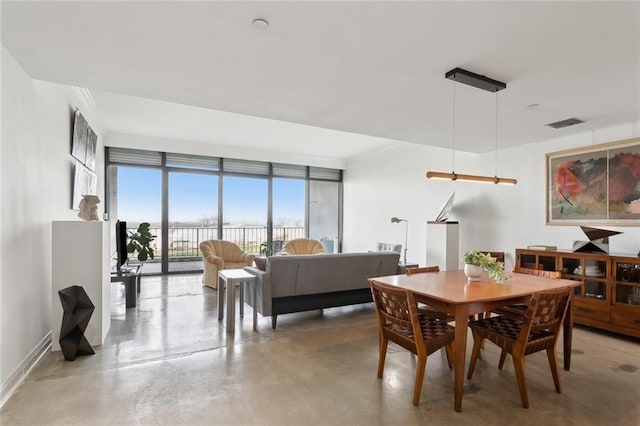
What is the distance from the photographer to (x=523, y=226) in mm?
A: 5172

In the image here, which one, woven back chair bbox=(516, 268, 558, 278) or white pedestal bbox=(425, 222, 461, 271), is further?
white pedestal bbox=(425, 222, 461, 271)

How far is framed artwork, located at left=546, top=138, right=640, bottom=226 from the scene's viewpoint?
4062mm

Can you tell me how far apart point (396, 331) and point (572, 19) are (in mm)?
2374

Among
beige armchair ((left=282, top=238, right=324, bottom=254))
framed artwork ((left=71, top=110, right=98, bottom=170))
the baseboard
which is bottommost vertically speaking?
the baseboard

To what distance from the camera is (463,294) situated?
2.51 meters

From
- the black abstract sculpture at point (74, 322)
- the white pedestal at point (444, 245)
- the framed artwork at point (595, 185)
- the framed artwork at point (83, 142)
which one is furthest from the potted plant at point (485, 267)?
the framed artwork at point (83, 142)

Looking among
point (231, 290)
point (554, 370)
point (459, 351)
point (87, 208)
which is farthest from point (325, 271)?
point (87, 208)

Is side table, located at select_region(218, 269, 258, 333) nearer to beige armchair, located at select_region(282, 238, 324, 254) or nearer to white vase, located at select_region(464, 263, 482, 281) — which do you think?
white vase, located at select_region(464, 263, 482, 281)

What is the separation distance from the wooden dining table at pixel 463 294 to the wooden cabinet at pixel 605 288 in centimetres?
86

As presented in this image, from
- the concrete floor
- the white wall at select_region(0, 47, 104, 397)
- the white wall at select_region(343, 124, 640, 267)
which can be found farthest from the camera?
the white wall at select_region(343, 124, 640, 267)

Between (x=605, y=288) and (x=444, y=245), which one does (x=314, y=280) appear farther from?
(x=605, y=288)

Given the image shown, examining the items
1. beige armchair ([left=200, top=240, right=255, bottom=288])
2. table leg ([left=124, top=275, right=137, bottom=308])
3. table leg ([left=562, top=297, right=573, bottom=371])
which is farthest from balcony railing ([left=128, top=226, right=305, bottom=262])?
table leg ([left=562, top=297, right=573, bottom=371])

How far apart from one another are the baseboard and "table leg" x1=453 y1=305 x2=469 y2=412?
10.2ft

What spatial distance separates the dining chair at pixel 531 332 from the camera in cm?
237
